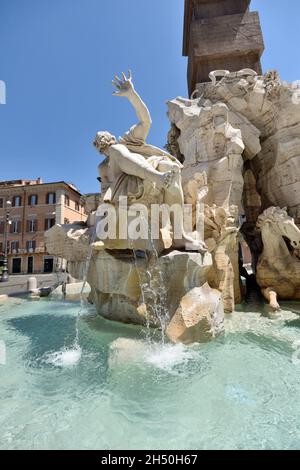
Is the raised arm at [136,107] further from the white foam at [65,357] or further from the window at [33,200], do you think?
the window at [33,200]

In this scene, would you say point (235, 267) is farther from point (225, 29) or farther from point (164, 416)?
point (225, 29)

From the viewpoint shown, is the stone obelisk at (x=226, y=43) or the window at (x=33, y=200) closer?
the stone obelisk at (x=226, y=43)

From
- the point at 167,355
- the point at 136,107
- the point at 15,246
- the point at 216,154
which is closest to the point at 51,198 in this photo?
the point at 15,246

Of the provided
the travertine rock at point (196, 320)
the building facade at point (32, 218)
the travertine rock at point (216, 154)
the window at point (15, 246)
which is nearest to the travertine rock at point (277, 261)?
the travertine rock at point (216, 154)

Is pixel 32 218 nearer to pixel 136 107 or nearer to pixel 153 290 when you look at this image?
pixel 136 107

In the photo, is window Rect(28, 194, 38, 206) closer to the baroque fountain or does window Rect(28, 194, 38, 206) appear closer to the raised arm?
the baroque fountain

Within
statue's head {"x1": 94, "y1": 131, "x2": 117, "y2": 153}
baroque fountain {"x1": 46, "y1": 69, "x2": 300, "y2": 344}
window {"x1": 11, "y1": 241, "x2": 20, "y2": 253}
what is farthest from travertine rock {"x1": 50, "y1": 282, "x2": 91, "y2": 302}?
window {"x1": 11, "y1": 241, "x2": 20, "y2": 253}

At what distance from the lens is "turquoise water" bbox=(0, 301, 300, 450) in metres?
1.54

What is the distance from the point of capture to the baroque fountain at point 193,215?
3.47m

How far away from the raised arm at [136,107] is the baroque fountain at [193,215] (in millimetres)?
16

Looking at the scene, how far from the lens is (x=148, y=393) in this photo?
2.01m

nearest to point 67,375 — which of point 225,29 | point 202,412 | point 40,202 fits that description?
point 202,412

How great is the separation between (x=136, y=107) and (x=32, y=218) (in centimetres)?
2475

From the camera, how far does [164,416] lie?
1.74 meters
